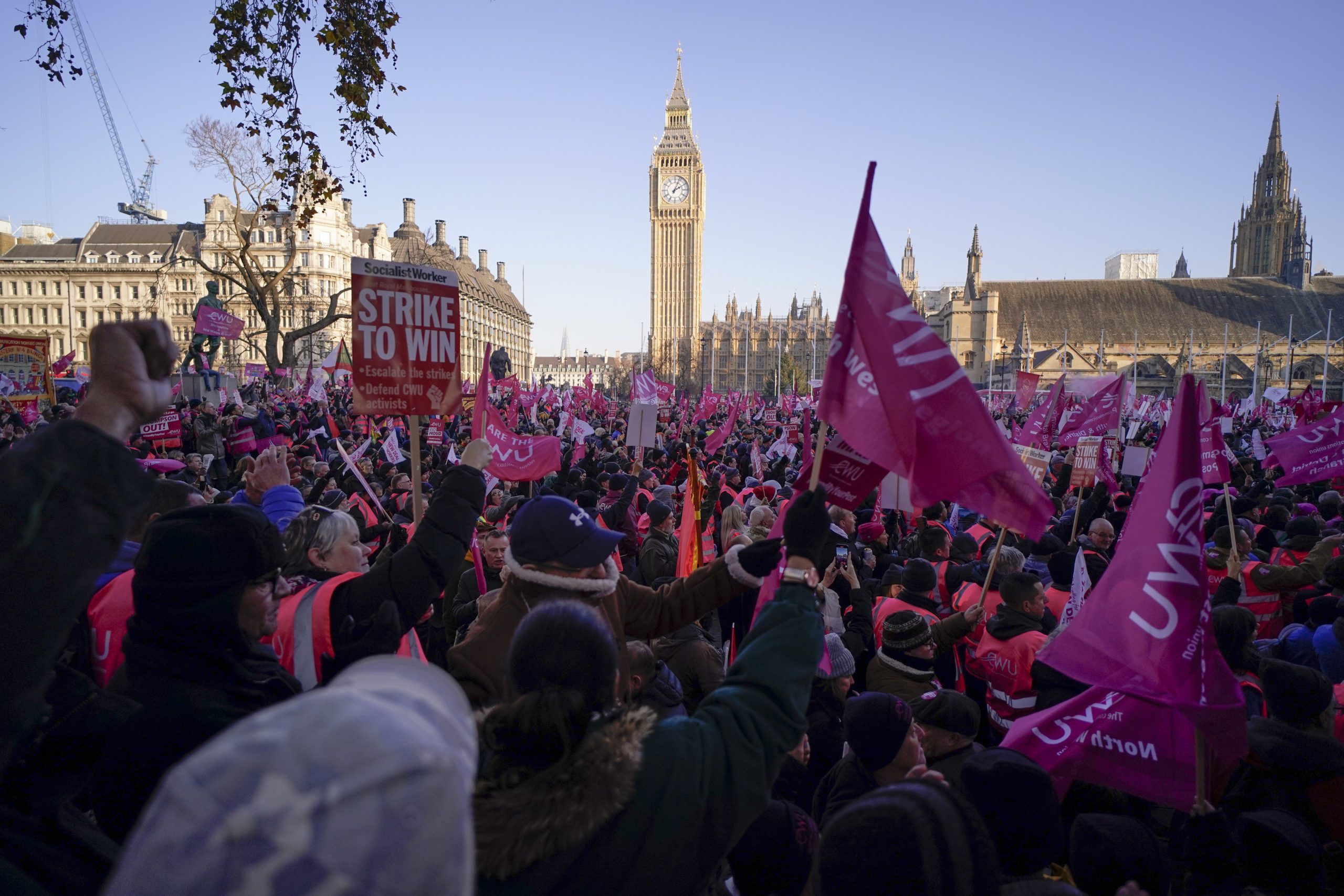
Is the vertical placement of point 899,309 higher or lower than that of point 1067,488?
higher

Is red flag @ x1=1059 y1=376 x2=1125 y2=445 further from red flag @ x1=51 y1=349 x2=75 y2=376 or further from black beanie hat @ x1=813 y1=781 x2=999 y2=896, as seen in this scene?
red flag @ x1=51 y1=349 x2=75 y2=376

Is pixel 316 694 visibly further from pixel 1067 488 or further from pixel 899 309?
pixel 1067 488

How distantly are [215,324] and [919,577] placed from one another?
1560 centimetres

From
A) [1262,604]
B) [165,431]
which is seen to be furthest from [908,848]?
[165,431]

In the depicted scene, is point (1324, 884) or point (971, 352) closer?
point (1324, 884)

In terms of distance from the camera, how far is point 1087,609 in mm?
2607

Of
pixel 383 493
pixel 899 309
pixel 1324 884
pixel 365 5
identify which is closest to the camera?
pixel 1324 884

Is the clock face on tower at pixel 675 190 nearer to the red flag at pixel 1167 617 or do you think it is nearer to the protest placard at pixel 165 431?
the protest placard at pixel 165 431

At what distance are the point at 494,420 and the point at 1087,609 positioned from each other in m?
7.03

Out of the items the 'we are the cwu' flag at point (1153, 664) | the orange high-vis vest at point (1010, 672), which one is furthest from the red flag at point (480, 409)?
the 'we are the cwu' flag at point (1153, 664)

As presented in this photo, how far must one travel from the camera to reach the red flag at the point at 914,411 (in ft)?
8.24

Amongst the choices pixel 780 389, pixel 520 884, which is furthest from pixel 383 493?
pixel 780 389

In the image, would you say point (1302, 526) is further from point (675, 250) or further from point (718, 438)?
point (675, 250)

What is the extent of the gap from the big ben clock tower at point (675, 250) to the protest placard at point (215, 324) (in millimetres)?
78521
